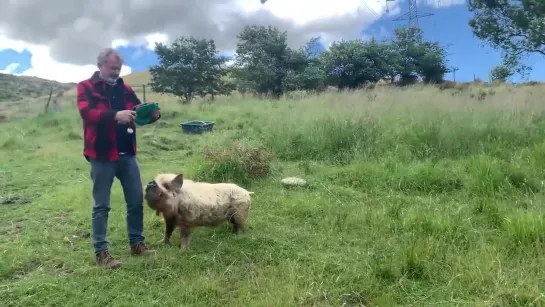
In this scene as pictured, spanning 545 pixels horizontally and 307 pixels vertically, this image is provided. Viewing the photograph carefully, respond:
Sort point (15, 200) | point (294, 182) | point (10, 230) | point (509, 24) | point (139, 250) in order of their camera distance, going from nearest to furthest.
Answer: point (139, 250) → point (10, 230) → point (15, 200) → point (294, 182) → point (509, 24)

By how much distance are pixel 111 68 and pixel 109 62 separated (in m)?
0.05

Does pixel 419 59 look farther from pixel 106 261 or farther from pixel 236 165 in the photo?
pixel 106 261

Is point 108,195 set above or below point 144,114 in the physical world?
below

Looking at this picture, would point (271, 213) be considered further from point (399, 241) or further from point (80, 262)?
point (80, 262)

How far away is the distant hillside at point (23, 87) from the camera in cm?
3354

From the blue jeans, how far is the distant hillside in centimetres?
3088

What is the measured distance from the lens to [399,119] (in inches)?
337

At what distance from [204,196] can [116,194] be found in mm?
2121

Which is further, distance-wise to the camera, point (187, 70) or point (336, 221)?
point (187, 70)

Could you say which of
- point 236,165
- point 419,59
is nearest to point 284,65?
point 419,59

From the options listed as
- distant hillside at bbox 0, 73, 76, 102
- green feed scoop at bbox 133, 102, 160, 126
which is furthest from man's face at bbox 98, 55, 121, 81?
distant hillside at bbox 0, 73, 76, 102

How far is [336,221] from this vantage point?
4633mm

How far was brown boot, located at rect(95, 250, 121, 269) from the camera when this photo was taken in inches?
147

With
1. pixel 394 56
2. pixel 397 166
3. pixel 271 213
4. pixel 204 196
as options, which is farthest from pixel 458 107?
pixel 394 56
